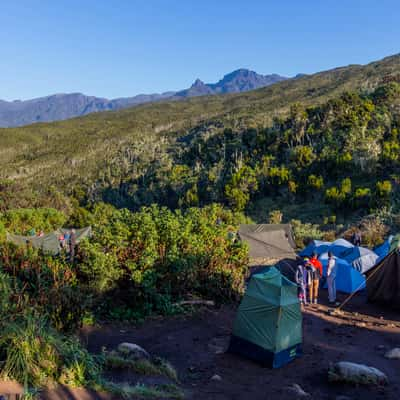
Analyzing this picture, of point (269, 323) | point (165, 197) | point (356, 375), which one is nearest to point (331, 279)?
point (269, 323)

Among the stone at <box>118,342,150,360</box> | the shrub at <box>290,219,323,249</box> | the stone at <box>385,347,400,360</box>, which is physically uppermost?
the stone at <box>118,342,150,360</box>

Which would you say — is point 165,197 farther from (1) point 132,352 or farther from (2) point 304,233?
(1) point 132,352

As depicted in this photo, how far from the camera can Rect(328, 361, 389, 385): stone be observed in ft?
21.4

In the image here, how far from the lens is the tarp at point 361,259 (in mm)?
14555

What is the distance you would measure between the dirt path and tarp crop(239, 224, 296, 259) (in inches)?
264

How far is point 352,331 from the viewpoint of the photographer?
9.66 m

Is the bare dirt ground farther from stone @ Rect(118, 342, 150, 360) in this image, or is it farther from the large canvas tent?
the large canvas tent

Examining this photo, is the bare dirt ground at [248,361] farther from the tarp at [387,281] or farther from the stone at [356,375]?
the tarp at [387,281]

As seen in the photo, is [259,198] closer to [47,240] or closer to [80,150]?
[47,240]

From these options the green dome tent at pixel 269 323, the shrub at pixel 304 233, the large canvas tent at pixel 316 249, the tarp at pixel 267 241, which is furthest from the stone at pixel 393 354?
the shrub at pixel 304 233

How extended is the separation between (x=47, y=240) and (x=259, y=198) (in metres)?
21.1

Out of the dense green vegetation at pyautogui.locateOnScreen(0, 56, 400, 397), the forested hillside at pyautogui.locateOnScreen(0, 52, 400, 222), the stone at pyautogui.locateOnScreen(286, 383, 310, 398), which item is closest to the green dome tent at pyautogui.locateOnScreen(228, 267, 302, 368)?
the stone at pyautogui.locateOnScreen(286, 383, 310, 398)

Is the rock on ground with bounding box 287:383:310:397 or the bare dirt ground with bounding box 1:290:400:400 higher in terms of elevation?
the rock on ground with bounding box 287:383:310:397

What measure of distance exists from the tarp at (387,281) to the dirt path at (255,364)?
318 mm
